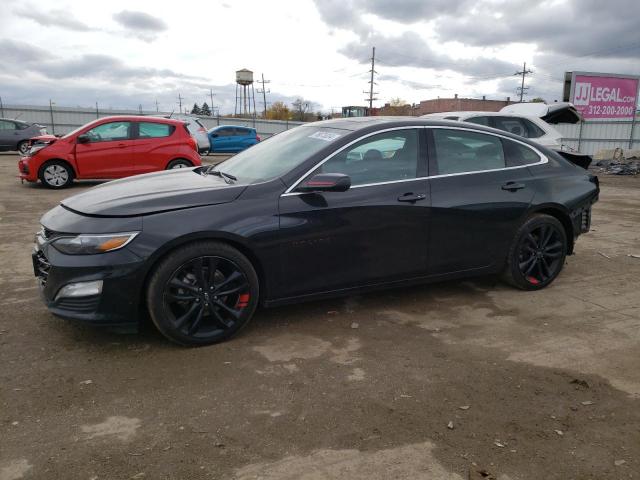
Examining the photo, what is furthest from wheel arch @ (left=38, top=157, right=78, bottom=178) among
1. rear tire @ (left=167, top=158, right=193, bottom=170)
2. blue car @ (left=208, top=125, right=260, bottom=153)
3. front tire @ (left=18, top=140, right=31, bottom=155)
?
blue car @ (left=208, top=125, right=260, bottom=153)

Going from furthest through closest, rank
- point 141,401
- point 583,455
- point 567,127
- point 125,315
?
point 567,127 → point 125,315 → point 141,401 → point 583,455

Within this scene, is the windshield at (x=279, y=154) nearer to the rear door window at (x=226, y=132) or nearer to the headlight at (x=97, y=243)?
the headlight at (x=97, y=243)

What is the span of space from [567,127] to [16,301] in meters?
23.1

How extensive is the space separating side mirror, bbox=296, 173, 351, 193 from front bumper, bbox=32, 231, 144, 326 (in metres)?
1.24

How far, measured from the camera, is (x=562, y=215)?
194 inches

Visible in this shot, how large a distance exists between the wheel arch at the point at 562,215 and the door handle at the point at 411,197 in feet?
4.10

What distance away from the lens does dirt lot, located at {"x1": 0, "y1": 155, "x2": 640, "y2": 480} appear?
246cm

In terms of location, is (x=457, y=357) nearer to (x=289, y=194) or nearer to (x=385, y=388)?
(x=385, y=388)

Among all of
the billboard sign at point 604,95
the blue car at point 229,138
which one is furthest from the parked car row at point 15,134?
the billboard sign at point 604,95

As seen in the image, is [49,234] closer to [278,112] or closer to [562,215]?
[562,215]

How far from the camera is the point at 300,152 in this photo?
161 inches

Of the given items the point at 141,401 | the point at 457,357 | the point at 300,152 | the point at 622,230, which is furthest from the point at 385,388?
the point at 622,230

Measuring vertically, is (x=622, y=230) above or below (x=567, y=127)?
below

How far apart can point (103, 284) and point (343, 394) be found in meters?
1.65
